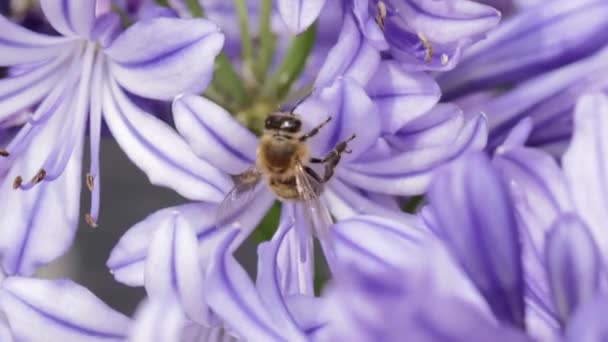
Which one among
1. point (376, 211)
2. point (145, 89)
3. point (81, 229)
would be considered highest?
point (145, 89)

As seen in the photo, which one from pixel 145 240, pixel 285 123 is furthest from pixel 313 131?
pixel 145 240

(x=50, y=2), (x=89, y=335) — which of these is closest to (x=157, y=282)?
(x=89, y=335)

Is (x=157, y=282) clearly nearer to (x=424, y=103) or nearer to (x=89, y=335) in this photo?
(x=89, y=335)

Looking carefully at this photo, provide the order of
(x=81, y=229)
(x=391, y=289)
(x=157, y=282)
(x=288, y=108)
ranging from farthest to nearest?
(x=81, y=229), (x=288, y=108), (x=157, y=282), (x=391, y=289)

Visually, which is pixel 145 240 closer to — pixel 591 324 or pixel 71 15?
pixel 71 15

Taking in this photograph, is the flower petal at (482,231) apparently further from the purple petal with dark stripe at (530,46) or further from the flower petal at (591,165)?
the purple petal with dark stripe at (530,46)

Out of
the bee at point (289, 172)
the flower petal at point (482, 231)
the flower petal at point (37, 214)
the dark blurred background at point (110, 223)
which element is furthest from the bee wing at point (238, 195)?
the dark blurred background at point (110, 223)

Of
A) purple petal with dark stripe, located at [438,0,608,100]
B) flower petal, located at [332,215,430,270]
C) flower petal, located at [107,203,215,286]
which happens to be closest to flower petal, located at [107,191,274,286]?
flower petal, located at [107,203,215,286]
